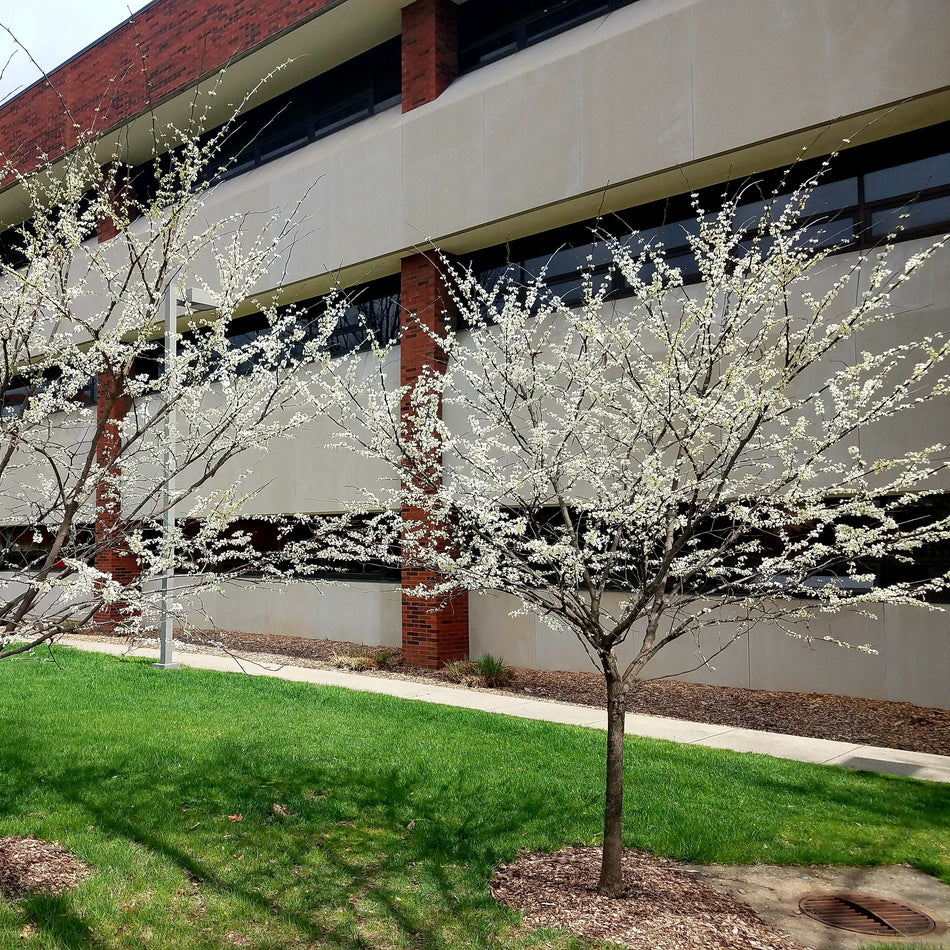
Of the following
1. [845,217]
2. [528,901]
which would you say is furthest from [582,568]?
[845,217]

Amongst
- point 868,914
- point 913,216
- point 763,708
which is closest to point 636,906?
point 868,914

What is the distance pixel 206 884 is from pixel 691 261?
28.3 ft

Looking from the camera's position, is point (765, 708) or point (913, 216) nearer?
point (913, 216)

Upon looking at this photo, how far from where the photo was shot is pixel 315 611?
1488 cm

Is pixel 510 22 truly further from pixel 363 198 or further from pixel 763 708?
pixel 763 708

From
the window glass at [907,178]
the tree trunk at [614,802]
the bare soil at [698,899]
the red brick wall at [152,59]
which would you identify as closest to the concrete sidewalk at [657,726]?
the bare soil at [698,899]

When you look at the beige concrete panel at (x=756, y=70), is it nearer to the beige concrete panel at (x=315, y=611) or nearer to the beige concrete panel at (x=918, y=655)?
the beige concrete panel at (x=918, y=655)

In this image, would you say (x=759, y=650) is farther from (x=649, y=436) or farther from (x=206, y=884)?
(x=206, y=884)

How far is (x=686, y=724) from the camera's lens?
853cm

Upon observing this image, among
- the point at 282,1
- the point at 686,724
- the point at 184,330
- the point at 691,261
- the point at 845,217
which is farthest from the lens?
the point at 184,330

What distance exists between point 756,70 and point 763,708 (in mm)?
6877

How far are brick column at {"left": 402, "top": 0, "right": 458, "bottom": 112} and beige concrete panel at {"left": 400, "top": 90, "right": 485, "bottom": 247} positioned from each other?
244 millimetres

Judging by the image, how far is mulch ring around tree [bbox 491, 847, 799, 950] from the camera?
13.1 feet

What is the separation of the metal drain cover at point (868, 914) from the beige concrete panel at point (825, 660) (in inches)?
188
